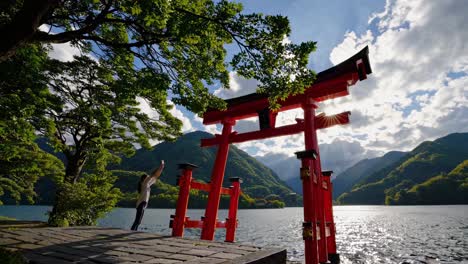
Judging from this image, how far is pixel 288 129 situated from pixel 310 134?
812mm

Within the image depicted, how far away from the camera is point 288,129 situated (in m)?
7.25

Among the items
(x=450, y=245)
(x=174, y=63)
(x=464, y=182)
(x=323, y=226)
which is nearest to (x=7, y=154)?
(x=174, y=63)

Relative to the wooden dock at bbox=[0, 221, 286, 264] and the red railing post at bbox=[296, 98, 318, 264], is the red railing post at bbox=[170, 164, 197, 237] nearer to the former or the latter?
the wooden dock at bbox=[0, 221, 286, 264]

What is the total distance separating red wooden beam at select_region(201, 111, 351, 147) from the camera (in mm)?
6467

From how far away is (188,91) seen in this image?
18.0 ft

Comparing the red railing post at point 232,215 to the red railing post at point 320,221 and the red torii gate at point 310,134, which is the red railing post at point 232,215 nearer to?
the red torii gate at point 310,134

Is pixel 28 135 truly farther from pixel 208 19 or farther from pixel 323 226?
pixel 323 226

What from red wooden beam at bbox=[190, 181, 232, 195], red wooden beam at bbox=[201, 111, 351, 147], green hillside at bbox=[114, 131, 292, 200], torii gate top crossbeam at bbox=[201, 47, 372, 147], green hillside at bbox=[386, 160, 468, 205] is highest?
green hillside at bbox=[114, 131, 292, 200]

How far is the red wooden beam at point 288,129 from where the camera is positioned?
6.47 meters

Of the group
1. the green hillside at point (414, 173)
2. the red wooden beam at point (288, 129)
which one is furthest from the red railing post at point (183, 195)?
the green hillside at point (414, 173)

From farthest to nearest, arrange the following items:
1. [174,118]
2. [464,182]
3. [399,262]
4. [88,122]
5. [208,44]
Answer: [464,182] → [174,118] → [399,262] → [88,122] → [208,44]

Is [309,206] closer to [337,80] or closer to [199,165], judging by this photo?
[337,80]

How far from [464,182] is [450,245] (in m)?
114

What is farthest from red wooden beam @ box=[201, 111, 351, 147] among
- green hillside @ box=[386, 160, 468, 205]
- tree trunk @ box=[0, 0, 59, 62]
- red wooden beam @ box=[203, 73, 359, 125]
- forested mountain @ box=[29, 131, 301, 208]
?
green hillside @ box=[386, 160, 468, 205]
